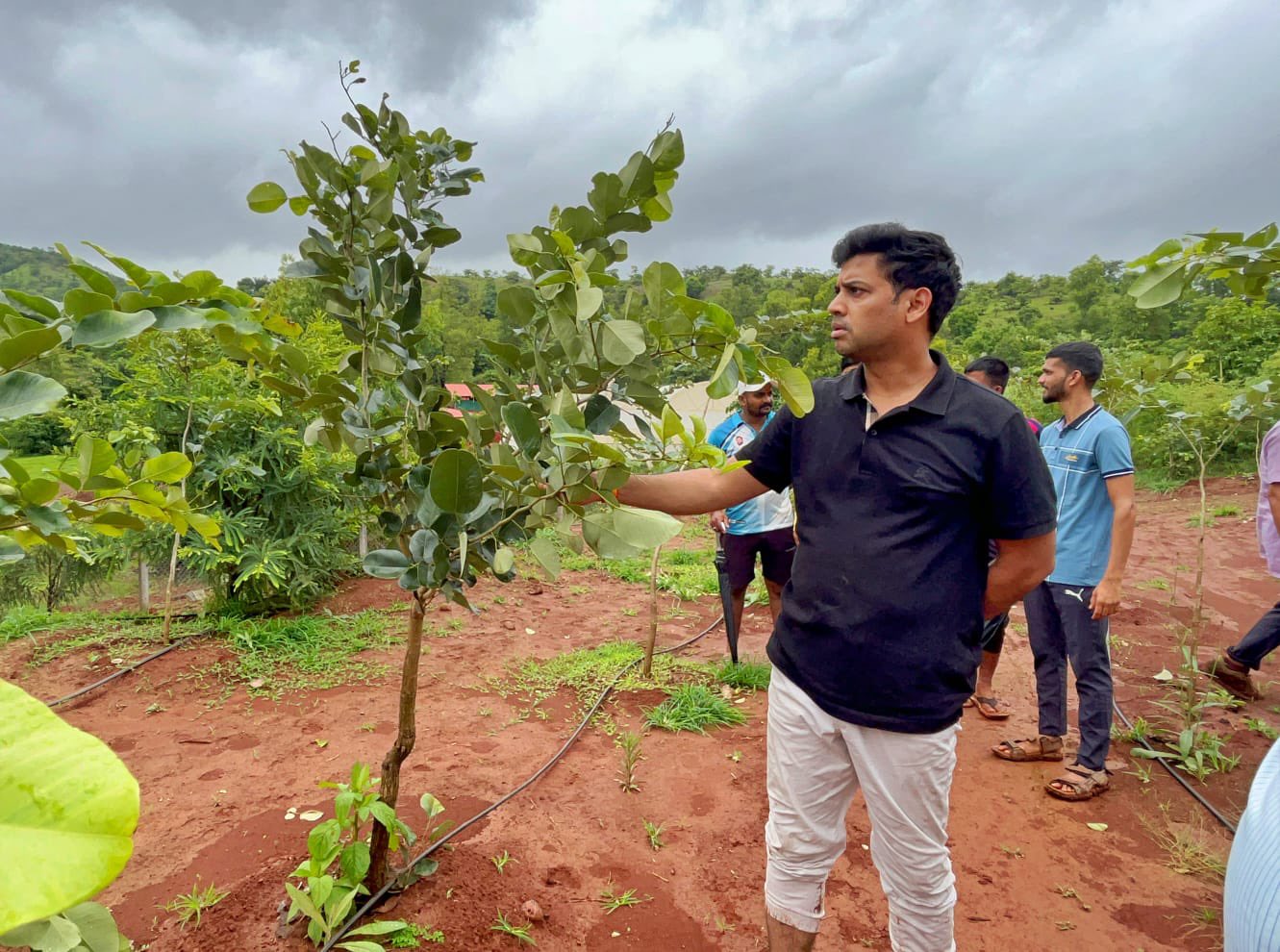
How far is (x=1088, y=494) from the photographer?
2943 mm

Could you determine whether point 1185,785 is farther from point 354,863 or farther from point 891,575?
point 354,863

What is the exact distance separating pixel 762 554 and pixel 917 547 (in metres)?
2.53

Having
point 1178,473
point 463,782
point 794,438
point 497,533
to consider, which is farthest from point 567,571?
point 1178,473

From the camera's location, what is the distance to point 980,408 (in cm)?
159

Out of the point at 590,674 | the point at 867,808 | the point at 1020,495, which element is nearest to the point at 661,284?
the point at 1020,495

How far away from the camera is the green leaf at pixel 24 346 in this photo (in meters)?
0.70

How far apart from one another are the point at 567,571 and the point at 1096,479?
16.0 ft

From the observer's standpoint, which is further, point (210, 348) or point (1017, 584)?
point (210, 348)

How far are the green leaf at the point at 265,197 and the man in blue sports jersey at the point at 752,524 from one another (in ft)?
9.34

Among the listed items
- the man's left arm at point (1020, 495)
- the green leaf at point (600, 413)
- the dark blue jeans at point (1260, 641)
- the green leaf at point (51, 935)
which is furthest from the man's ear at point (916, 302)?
the dark blue jeans at point (1260, 641)

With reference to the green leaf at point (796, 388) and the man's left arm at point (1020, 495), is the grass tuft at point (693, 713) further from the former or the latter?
the green leaf at point (796, 388)

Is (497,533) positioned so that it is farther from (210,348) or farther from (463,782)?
(210,348)

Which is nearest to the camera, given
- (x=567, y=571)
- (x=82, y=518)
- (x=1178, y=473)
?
(x=82, y=518)

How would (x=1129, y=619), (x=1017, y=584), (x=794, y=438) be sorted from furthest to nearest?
(x=1129, y=619)
(x=794, y=438)
(x=1017, y=584)
